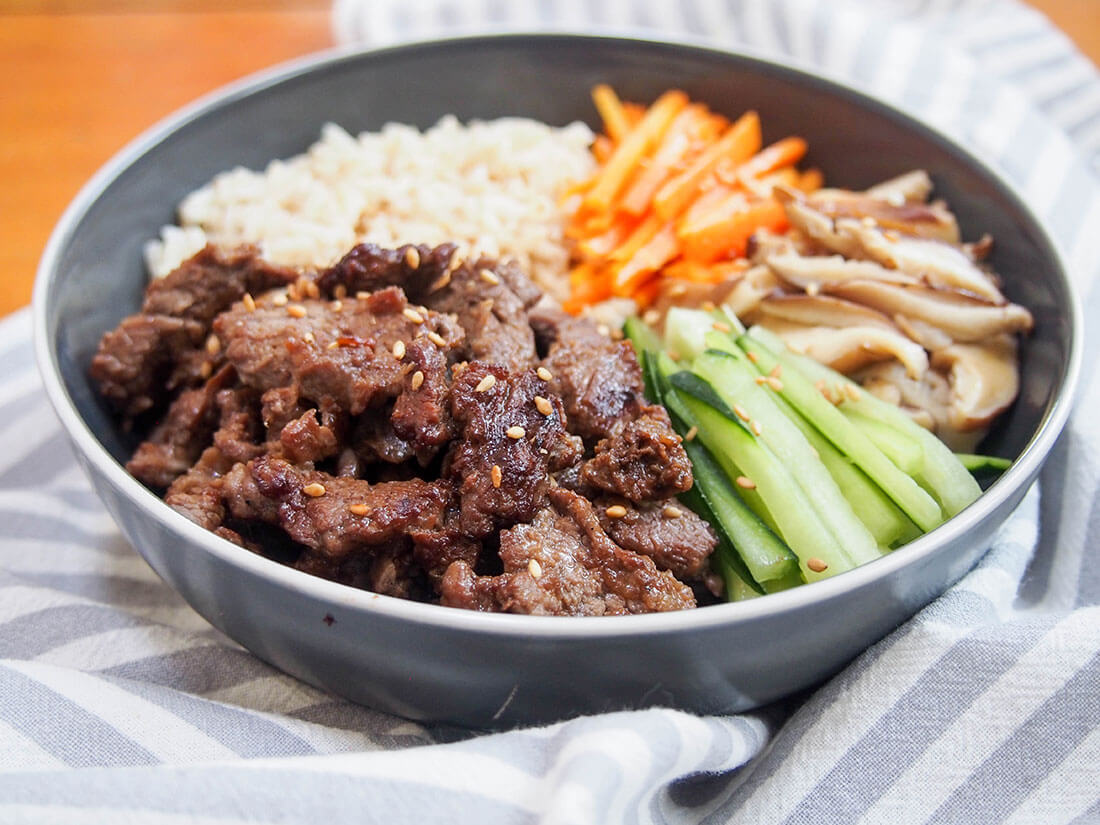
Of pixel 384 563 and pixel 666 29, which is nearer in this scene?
pixel 384 563

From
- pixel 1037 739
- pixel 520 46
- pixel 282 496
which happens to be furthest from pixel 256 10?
pixel 1037 739

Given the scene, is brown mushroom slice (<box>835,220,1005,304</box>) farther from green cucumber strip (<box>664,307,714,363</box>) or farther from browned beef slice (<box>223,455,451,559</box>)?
browned beef slice (<box>223,455,451,559</box>)

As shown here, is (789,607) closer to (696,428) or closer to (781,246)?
(696,428)

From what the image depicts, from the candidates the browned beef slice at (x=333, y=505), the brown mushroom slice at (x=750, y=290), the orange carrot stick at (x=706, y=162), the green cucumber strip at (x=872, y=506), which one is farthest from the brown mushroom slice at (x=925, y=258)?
the browned beef slice at (x=333, y=505)

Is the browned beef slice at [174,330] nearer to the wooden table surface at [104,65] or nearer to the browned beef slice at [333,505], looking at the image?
the browned beef slice at [333,505]

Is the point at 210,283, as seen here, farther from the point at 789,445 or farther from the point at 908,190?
the point at 908,190

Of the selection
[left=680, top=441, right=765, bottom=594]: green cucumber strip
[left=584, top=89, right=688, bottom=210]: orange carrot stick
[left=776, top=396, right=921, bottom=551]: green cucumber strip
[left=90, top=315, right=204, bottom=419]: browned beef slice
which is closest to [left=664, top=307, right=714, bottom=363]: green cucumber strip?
[left=680, top=441, right=765, bottom=594]: green cucumber strip

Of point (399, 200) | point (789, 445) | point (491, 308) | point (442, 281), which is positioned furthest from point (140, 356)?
point (789, 445)
